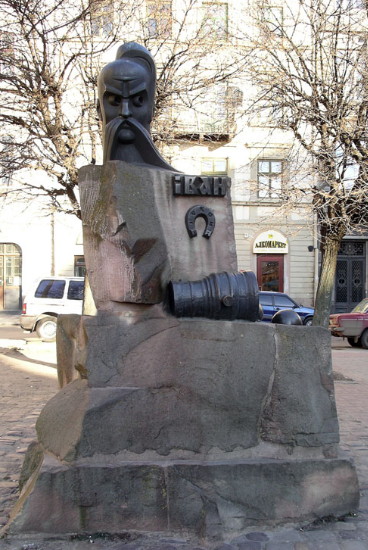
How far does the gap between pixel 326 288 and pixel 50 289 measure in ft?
25.9

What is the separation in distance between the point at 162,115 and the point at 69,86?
2196 mm

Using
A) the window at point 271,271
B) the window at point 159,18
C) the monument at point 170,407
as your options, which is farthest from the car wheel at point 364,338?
the monument at point 170,407

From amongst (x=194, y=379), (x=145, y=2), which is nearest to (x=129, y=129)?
(x=194, y=379)

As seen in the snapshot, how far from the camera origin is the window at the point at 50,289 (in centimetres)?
1470

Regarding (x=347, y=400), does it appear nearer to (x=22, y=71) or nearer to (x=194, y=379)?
(x=194, y=379)

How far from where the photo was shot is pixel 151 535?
9.64 feet

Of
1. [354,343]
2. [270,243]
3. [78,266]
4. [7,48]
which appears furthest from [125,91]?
[78,266]

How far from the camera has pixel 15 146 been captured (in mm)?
11695

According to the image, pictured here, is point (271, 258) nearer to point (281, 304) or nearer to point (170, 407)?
point (281, 304)

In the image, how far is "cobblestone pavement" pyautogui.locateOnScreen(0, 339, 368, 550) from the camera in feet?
9.30

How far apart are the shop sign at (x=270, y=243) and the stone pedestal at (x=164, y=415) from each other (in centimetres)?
2153

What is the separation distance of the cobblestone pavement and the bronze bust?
7.96 feet

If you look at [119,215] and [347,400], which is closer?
[119,215]

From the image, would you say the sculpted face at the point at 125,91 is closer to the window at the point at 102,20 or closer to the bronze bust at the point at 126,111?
the bronze bust at the point at 126,111
